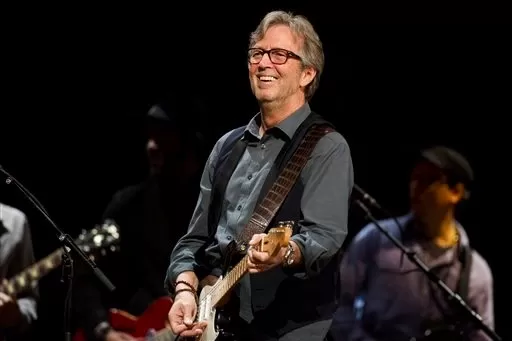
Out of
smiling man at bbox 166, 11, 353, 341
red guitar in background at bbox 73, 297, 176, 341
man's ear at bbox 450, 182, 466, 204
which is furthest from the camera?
man's ear at bbox 450, 182, 466, 204

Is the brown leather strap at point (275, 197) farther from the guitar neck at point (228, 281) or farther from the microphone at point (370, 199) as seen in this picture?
the microphone at point (370, 199)

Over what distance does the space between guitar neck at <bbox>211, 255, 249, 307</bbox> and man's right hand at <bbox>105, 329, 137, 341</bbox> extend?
2113 millimetres

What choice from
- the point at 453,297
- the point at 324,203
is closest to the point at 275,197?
→ the point at 324,203

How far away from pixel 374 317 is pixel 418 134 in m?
1.77

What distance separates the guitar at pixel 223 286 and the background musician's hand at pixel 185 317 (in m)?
0.03

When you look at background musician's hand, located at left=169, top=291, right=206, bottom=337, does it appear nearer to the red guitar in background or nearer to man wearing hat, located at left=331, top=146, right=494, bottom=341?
the red guitar in background

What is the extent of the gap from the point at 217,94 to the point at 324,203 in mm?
3359

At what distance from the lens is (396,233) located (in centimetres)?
625

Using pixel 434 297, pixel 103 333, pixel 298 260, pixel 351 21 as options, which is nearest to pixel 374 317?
pixel 434 297

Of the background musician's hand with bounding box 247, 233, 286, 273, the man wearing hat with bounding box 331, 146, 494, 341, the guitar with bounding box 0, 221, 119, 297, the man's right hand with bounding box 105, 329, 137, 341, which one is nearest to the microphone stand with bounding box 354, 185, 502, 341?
the man wearing hat with bounding box 331, 146, 494, 341

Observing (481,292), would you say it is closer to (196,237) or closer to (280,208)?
(196,237)

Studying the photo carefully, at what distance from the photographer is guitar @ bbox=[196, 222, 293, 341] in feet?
10.7

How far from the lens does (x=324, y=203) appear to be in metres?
3.62

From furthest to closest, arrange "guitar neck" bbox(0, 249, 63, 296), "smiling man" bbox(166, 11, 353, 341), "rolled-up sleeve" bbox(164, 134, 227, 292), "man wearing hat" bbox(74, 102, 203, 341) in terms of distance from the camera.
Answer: "man wearing hat" bbox(74, 102, 203, 341), "guitar neck" bbox(0, 249, 63, 296), "rolled-up sleeve" bbox(164, 134, 227, 292), "smiling man" bbox(166, 11, 353, 341)
